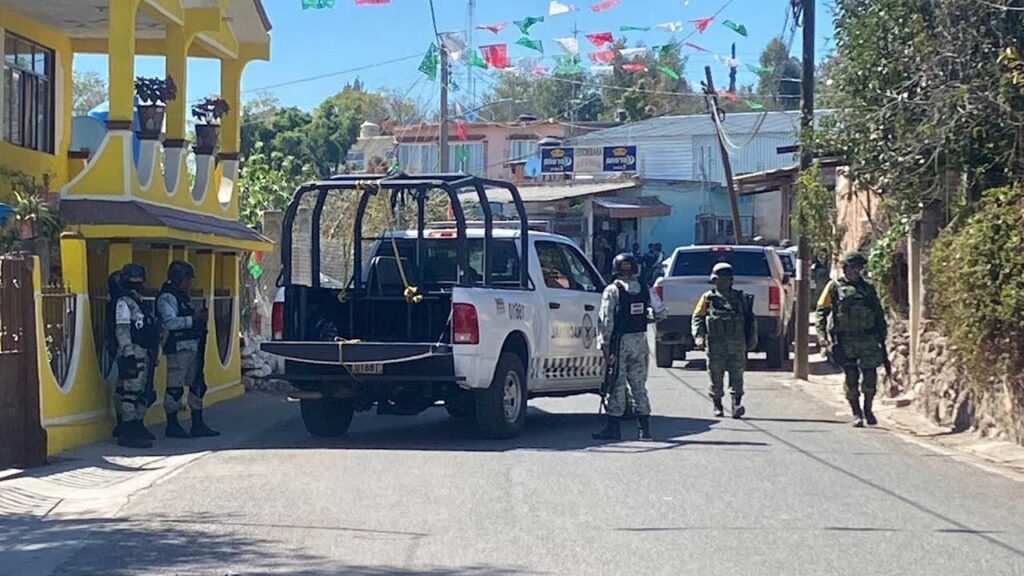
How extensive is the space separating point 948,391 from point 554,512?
21.1 feet

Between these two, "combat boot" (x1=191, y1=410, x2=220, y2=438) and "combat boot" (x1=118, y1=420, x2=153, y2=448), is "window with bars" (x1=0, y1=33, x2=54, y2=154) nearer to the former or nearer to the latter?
"combat boot" (x1=191, y1=410, x2=220, y2=438)

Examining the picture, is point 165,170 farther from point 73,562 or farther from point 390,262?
point 73,562

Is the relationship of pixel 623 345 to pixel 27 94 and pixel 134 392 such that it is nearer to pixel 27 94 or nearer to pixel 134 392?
pixel 134 392

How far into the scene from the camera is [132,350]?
13031 millimetres

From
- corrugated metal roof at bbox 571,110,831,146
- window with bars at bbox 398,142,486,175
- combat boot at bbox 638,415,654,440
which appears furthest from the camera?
window with bars at bbox 398,142,486,175

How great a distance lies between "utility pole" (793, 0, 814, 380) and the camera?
20219mm

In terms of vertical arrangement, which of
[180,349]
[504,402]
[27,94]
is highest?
[27,94]

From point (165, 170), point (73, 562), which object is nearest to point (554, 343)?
point (165, 170)

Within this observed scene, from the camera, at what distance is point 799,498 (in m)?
10.0

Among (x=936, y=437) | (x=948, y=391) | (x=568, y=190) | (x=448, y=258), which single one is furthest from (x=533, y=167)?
(x=936, y=437)

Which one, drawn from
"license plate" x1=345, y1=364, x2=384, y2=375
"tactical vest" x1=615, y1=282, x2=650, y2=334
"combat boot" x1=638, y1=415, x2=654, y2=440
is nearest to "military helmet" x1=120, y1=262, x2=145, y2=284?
"license plate" x1=345, y1=364, x2=384, y2=375

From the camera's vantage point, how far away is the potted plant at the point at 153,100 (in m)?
16.0

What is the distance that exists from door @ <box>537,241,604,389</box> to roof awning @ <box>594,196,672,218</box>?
86.4ft

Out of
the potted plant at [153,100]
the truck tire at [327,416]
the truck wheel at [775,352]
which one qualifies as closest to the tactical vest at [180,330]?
the truck tire at [327,416]
